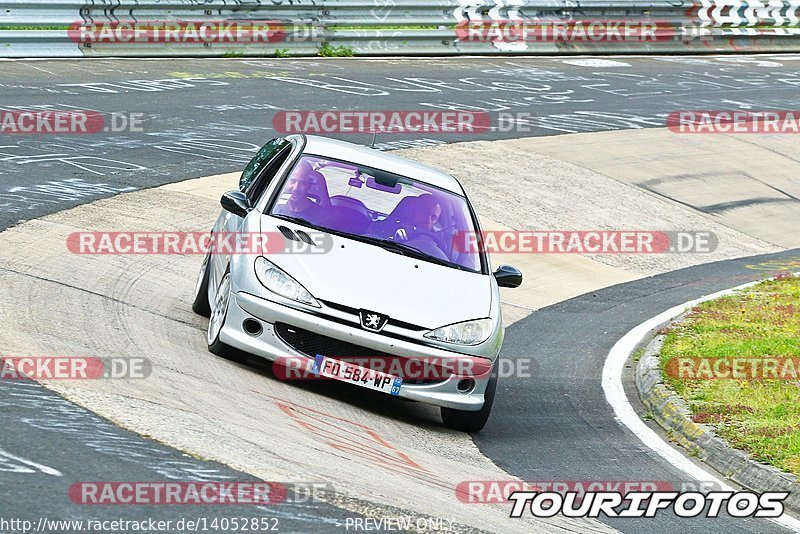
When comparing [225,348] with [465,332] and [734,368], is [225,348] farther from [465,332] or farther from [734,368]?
[734,368]

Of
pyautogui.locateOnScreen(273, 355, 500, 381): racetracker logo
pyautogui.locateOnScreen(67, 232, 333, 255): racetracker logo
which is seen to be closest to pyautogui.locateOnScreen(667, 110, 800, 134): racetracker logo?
pyautogui.locateOnScreen(67, 232, 333, 255): racetracker logo

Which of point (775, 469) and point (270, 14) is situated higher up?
point (270, 14)

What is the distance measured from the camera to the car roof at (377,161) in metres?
9.89

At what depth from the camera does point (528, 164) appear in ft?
62.3

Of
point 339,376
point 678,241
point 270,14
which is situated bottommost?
point 678,241

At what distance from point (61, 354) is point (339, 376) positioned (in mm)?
1729

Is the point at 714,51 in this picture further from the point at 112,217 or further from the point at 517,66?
the point at 112,217

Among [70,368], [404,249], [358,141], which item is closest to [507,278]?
[404,249]

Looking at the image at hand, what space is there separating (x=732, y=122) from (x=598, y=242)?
348 inches

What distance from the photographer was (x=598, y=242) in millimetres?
16547

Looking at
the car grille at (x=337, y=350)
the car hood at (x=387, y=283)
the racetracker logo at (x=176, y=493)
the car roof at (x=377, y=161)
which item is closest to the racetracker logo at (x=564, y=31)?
the car roof at (x=377, y=161)

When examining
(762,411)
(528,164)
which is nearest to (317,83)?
(528,164)

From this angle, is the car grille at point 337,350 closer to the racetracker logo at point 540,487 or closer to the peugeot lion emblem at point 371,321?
the peugeot lion emblem at point 371,321

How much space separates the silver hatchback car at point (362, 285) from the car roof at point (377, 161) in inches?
0.9
